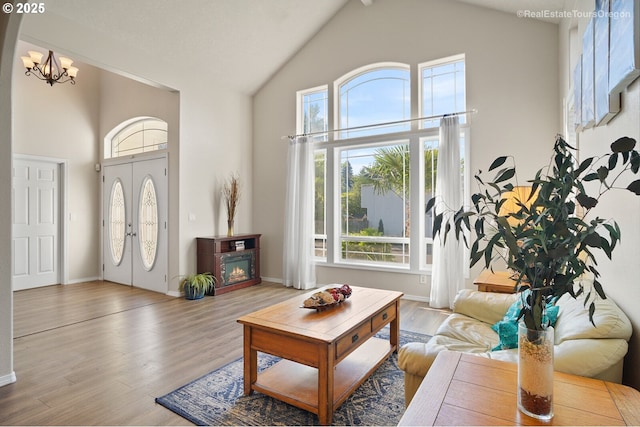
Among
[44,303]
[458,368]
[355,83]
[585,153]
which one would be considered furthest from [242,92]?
[458,368]

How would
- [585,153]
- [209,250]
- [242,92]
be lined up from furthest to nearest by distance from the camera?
[242,92], [209,250], [585,153]

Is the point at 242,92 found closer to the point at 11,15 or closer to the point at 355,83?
the point at 355,83

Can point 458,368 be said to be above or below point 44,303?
above

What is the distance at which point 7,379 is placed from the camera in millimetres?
2479

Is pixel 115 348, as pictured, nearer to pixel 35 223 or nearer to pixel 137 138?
pixel 35 223

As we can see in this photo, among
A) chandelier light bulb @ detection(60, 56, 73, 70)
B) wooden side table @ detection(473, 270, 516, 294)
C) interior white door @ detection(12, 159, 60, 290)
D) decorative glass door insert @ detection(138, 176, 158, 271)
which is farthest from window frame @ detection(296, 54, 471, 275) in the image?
interior white door @ detection(12, 159, 60, 290)

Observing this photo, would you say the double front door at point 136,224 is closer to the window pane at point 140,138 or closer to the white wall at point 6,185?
the window pane at point 140,138

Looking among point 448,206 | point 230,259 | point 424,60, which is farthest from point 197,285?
point 424,60

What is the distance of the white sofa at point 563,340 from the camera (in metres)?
1.36

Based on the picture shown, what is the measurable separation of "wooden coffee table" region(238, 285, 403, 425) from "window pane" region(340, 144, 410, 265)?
7.75ft

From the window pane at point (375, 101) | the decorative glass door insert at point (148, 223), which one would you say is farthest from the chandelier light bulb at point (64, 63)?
the window pane at point (375, 101)

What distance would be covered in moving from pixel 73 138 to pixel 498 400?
7.20m

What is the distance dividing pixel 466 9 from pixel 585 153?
10.1ft

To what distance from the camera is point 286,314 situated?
2490mm
